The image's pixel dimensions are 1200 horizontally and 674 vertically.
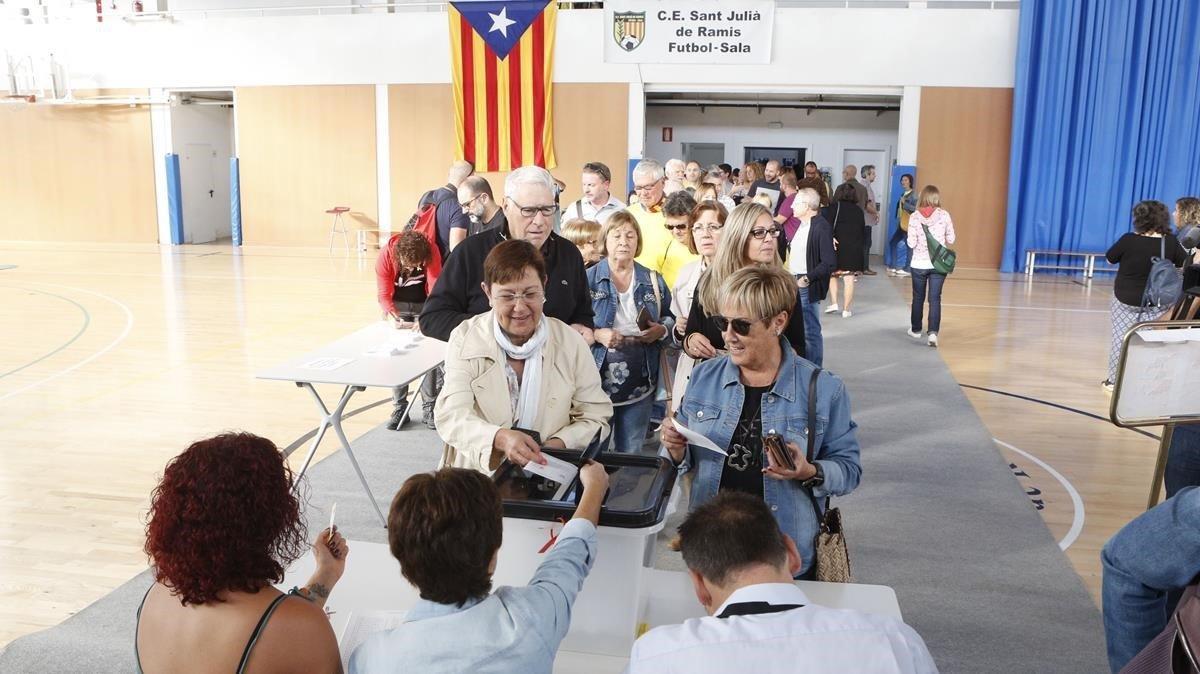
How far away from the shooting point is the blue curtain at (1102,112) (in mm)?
13547

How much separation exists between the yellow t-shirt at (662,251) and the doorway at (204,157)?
13.7 m

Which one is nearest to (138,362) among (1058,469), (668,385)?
(668,385)

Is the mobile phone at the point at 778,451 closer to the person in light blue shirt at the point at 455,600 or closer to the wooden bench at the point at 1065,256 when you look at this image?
the person in light blue shirt at the point at 455,600

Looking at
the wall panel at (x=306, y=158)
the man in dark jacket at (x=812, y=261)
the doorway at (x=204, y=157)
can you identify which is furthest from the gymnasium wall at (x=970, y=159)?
the doorway at (x=204, y=157)

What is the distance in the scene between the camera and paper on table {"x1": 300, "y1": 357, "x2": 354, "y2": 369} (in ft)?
14.9

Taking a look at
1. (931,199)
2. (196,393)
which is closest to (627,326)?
(196,393)

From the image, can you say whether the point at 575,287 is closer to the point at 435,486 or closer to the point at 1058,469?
the point at 435,486

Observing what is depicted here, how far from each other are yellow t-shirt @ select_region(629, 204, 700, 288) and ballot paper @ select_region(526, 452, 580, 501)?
3.43m

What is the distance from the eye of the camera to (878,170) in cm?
1745

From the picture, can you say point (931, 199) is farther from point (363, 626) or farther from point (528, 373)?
point (363, 626)

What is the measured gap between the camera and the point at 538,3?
14578mm

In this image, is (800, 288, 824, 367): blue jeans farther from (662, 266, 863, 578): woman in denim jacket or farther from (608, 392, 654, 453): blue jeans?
(662, 266, 863, 578): woman in denim jacket

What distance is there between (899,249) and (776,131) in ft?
12.8

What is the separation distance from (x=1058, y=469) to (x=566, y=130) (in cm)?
1133
